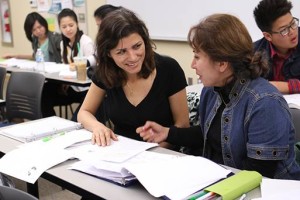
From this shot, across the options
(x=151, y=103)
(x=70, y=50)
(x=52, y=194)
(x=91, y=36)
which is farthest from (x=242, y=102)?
(x=91, y=36)

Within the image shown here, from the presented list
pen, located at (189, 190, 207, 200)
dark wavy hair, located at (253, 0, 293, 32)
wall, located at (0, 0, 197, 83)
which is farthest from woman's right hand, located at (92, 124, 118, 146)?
wall, located at (0, 0, 197, 83)

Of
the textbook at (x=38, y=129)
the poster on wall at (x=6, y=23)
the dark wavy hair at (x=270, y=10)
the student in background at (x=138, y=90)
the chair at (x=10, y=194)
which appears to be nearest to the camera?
the chair at (x=10, y=194)

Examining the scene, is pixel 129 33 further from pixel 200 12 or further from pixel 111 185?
pixel 200 12

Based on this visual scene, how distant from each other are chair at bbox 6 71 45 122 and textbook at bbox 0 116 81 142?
950 mm

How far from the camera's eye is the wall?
396cm

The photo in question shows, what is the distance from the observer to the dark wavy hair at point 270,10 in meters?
2.03

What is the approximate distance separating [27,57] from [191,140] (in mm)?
3683

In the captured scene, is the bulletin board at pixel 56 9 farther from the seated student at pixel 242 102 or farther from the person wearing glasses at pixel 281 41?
the seated student at pixel 242 102

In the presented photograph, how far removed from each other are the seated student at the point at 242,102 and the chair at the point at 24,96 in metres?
1.70

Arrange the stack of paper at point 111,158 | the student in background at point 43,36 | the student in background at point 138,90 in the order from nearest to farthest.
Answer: the stack of paper at point 111,158 < the student in background at point 138,90 < the student in background at point 43,36

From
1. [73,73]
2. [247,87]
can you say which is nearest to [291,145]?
[247,87]

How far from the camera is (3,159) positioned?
4.55ft

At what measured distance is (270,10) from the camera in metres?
2.04

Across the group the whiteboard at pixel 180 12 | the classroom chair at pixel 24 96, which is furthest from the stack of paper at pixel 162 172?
the whiteboard at pixel 180 12
